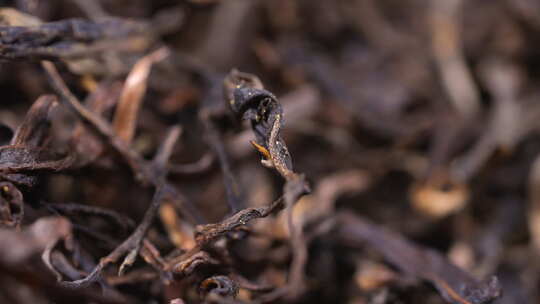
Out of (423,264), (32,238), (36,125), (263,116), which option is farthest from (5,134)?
(423,264)

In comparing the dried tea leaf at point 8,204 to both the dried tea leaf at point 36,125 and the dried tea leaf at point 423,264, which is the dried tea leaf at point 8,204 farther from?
the dried tea leaf at point 423,264

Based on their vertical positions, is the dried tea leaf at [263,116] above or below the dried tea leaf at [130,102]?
below

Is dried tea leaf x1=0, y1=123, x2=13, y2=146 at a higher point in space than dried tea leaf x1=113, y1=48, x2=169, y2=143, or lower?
lower

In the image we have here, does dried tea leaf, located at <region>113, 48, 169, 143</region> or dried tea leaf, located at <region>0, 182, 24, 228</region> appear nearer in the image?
dried tea leaf, located at <region>0, 182, 24, 228</region>

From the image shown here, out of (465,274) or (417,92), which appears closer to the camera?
(465,274)

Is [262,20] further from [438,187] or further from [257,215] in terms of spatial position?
[257,215]

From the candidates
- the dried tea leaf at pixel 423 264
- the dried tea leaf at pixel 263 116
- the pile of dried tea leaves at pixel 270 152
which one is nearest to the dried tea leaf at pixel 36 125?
the pile of dried tea leaves at pixel 270 152

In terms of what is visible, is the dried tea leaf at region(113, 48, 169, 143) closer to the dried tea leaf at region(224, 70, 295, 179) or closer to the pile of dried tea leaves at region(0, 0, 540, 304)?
the pile of dried tea leaves at region(0, 0, 540, 304)

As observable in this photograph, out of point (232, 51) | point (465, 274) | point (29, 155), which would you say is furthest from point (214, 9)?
point (465, 274)

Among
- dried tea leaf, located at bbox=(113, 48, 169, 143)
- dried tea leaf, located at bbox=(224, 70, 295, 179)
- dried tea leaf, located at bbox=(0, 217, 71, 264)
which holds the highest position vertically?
dried tea leaf, located at bbox=(113, 48, 169, 143)

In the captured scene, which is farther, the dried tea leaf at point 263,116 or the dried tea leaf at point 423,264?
the dried tea leaf at point 423,264

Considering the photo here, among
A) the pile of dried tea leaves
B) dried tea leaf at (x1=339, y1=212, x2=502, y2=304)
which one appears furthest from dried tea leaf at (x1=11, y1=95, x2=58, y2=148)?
dried tea leaf at (x1=339, y1=212, x2=502, y2=304)
